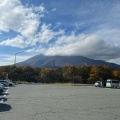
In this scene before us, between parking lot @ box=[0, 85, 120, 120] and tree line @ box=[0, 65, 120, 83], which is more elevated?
tree line @ box=[0, 65, 120, 83]

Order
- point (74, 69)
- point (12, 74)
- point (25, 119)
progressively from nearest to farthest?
point (25, 119) < point (12, 74) < point (74, 69)

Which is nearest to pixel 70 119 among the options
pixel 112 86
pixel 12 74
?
pixel 112 86

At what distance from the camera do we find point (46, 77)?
14075cm

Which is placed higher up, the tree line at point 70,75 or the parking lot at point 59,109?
the tree line at point 70,75

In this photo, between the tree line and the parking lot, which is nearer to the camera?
the parking lot

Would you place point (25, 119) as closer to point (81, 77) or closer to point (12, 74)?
point (12, 74)

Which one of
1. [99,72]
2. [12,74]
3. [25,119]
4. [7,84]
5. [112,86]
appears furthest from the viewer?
[99,72]

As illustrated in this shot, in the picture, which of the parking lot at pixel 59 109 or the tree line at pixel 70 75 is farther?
the tree line at pixel 70 75

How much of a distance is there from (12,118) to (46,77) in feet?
428

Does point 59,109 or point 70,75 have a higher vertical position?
point 70,75

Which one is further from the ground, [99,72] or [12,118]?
[99,72]

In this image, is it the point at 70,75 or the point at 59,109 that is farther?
the point at 70,75

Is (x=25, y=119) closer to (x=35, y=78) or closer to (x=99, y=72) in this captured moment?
(x=99, y=72)

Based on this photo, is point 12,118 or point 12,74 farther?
point 12,74
